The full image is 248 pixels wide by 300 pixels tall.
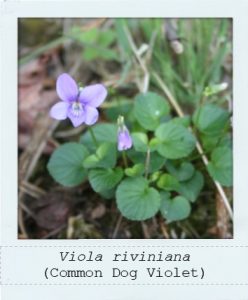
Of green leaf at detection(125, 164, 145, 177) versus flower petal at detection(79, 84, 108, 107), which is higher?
flower petal at detection(79, 84, 108, 107)

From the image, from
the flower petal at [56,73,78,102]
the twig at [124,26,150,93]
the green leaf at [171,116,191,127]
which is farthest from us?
the twig at [124,26,150,93]

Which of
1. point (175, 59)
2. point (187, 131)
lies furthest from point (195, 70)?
point (187, 131)

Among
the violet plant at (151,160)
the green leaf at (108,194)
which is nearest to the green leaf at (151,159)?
the violet plant at (151,160)

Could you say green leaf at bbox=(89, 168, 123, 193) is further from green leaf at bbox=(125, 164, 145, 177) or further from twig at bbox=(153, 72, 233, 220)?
Result: twig at bbox=(153, 72, 233, 220)

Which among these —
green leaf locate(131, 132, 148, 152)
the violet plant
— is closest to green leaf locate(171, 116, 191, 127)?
the violet plant
